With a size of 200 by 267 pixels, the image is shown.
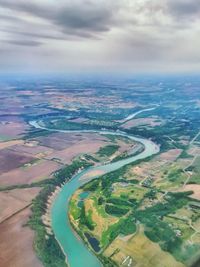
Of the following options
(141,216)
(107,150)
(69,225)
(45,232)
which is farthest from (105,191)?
(107,150)

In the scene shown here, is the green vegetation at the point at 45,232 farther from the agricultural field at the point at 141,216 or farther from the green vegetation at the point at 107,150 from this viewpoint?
the green vegetation at the point at 107,150

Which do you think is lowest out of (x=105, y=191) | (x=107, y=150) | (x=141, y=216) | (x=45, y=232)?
(x=107, y=150)

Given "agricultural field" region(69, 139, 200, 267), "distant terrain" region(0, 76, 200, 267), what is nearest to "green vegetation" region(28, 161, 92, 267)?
"distant terrain" region(0, 76, 200, 267)

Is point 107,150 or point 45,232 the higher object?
point 45,232

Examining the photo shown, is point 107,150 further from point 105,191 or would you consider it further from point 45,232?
point 45,232

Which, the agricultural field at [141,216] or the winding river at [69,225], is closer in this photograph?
the winding river at [69,225]

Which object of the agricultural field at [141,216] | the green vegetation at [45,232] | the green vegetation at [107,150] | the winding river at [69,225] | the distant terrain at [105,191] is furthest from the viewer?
the green vegetation at [107,150]

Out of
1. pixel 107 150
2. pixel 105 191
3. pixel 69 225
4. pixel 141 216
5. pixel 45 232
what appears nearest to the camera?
pixel 45 232

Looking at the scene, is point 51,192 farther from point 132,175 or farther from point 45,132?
point 45,132

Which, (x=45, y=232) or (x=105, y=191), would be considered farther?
(x=105, y=191)

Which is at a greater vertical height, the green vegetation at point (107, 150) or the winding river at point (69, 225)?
the winding river at point (69, 225)

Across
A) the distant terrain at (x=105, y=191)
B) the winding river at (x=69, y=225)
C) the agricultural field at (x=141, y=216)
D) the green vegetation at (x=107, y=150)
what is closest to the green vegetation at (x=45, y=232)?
the distant terrain at (x=105, y=191)

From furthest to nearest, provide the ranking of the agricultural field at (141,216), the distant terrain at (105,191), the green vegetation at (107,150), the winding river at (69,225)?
the green vegetation at (107,150) → the distant terrain at (105,191) → the agricultural field at (141,216) → the winding river at (69,225)

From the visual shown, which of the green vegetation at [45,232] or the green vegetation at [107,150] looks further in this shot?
the green vegetation at [107,150]
